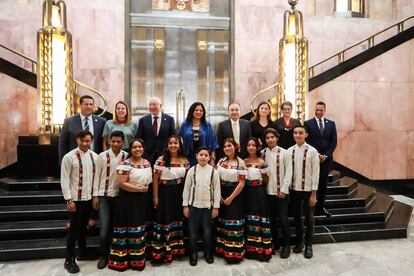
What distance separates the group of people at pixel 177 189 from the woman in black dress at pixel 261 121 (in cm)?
20

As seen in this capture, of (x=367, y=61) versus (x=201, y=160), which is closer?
(x=201, y=160)

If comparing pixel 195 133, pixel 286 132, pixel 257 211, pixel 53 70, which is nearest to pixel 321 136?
pixel 286 132

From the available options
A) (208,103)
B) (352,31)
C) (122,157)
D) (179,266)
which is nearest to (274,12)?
(352,31)

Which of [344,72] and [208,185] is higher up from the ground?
[344,72]

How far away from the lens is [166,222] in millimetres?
3672

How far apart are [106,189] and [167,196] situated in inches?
27.4

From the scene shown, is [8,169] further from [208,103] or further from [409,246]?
[409,246]

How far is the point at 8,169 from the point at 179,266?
5.41m

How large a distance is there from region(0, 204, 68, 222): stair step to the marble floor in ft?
2.72

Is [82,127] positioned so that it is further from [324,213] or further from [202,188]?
[324,213]

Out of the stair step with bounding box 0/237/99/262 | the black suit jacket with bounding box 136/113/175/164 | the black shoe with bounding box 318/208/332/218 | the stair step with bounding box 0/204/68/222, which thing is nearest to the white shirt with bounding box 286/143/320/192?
the black shoe with bounding box 318/208/332/218

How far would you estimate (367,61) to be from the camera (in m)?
8.30

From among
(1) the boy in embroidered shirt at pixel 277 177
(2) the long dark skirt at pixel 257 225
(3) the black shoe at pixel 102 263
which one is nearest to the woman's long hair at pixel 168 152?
(2) the long dark skirt at pixel 257 225

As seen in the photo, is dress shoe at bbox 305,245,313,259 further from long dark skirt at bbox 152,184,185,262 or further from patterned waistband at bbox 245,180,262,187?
long dark skirt at bbox 152,184,185,262
